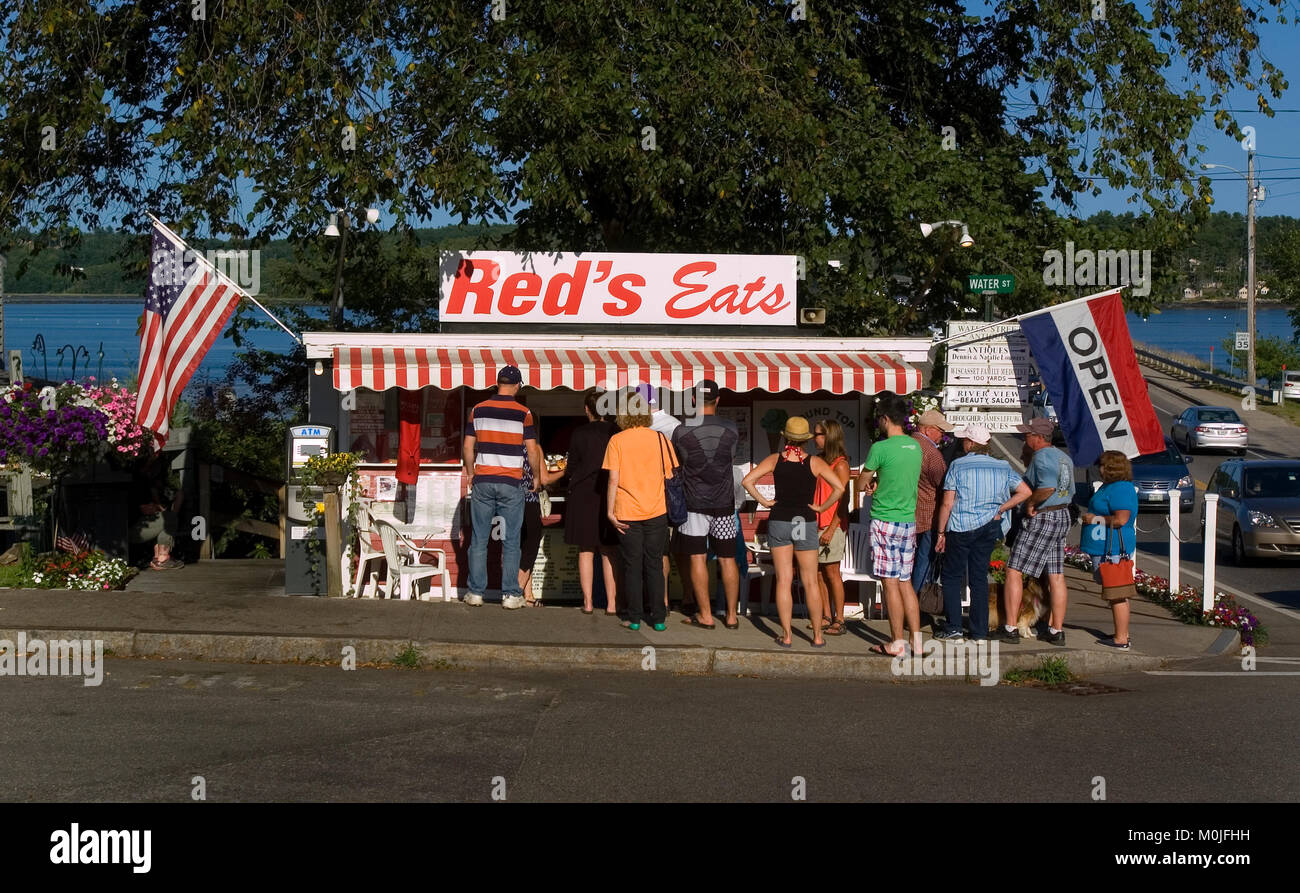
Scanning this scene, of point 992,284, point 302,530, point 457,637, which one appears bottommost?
point 457,637

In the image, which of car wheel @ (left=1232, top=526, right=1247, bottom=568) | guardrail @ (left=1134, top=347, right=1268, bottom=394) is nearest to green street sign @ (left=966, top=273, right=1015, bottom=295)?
car wheel @ (left=1232, top=526, right=1247, bottom=568)

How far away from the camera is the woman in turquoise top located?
1117 centimetres

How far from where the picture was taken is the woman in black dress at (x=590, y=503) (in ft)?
37.4

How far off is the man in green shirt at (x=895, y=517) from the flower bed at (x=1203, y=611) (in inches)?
137

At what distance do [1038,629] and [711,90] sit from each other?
7024 mm

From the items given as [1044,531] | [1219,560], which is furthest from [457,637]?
[1219,560]

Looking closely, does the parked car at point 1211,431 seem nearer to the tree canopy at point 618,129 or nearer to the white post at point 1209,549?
the tree canopy at point 618,129

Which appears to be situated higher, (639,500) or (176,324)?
(176,324)

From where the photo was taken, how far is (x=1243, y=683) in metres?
10.1

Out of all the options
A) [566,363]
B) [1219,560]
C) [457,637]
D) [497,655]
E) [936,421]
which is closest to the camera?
[497,655]

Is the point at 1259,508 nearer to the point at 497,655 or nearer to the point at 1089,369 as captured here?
the point at 1089,369

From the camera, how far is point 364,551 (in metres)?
12.1

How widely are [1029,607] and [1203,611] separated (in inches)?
101
